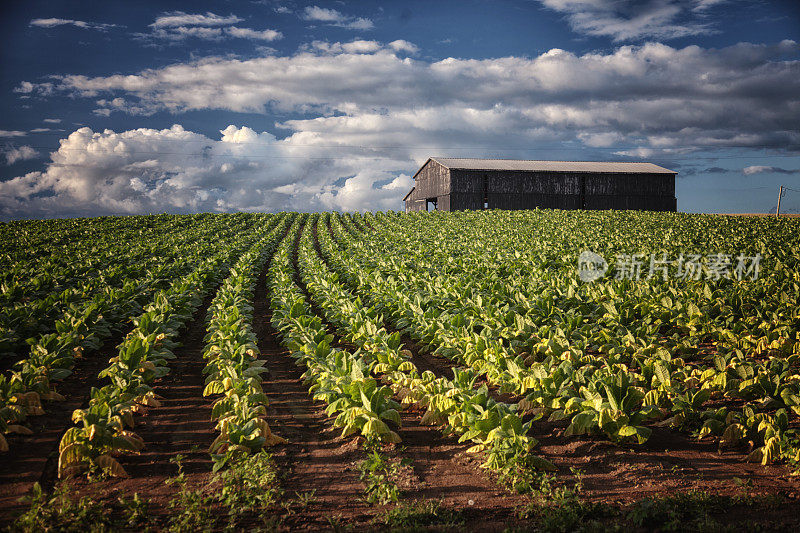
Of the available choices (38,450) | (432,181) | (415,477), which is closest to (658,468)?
(415,477)

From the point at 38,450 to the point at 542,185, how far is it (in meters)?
47.6

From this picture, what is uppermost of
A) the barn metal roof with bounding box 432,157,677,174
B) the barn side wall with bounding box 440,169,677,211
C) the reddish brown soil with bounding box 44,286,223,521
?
the barn metal roof with bounding box 432,157,677,174

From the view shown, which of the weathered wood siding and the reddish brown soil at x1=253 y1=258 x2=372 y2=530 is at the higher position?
the weathered wood siding

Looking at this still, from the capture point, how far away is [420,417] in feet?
20.4

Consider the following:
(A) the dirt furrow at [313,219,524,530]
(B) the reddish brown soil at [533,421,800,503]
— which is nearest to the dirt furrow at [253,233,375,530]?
(A) the dirt furrow at [313,219,524,530]

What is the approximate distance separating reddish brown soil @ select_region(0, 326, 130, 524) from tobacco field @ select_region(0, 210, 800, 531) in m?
0.03

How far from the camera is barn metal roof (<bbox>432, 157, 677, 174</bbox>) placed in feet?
154

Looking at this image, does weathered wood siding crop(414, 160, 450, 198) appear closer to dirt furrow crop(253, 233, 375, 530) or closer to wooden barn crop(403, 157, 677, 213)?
wooden barn crop(403, 157, 677, 213)

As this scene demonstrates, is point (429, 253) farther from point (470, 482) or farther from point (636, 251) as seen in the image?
point (470, 482)

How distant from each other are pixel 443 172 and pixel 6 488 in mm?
44924

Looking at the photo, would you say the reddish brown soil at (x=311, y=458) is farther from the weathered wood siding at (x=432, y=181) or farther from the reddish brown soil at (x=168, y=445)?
the weathered wood siding at (x=432, y=181)

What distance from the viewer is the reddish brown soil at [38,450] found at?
4492 millimetres

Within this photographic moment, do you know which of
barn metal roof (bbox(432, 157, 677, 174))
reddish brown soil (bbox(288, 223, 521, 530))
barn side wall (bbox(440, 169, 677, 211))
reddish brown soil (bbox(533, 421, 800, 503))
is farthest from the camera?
barn metal roof (bbox(432, 157, 677, 174))

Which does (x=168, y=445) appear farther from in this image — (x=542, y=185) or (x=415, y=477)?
(x=542, y=185)
